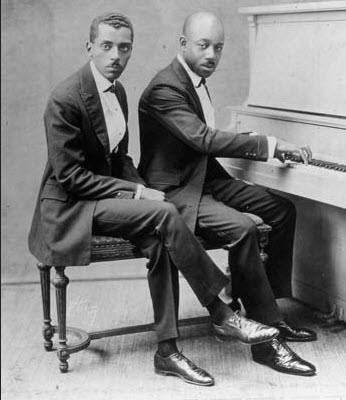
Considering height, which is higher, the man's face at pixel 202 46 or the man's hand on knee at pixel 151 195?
the man's face at pixel 202 46

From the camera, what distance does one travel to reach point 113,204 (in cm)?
335

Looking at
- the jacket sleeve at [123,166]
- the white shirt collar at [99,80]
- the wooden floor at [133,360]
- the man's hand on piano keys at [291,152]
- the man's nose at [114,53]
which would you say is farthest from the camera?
the jacket sleeve at [123,166]

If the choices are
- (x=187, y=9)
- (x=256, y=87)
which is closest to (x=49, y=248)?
(x=256, y=87)

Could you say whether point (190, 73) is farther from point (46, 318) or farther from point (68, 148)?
point (46, 318)

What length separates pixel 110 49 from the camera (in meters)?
3.34

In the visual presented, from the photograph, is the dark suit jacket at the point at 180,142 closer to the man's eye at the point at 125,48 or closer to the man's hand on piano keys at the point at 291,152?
the man's hand on piano keys at the point at 291,152

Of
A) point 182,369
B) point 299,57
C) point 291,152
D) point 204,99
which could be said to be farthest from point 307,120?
point 182,369

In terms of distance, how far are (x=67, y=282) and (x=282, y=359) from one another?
3.45 ft

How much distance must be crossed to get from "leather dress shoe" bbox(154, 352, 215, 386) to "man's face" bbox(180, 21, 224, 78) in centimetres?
140

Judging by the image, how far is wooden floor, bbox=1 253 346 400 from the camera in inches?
127

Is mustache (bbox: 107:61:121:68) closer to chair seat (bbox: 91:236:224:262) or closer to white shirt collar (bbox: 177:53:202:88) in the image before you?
white shirt collar (bbox: 177:53:202:88)

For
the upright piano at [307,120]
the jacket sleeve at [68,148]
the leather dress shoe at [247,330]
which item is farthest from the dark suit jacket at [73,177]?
the upright piano at [307,120]

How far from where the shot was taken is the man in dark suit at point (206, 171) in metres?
3.48

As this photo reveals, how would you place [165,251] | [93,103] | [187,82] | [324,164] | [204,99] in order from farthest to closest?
1. [204,99]
2. [187,82]
3. [324,164]
4. [93,103]
5. [165,251]
